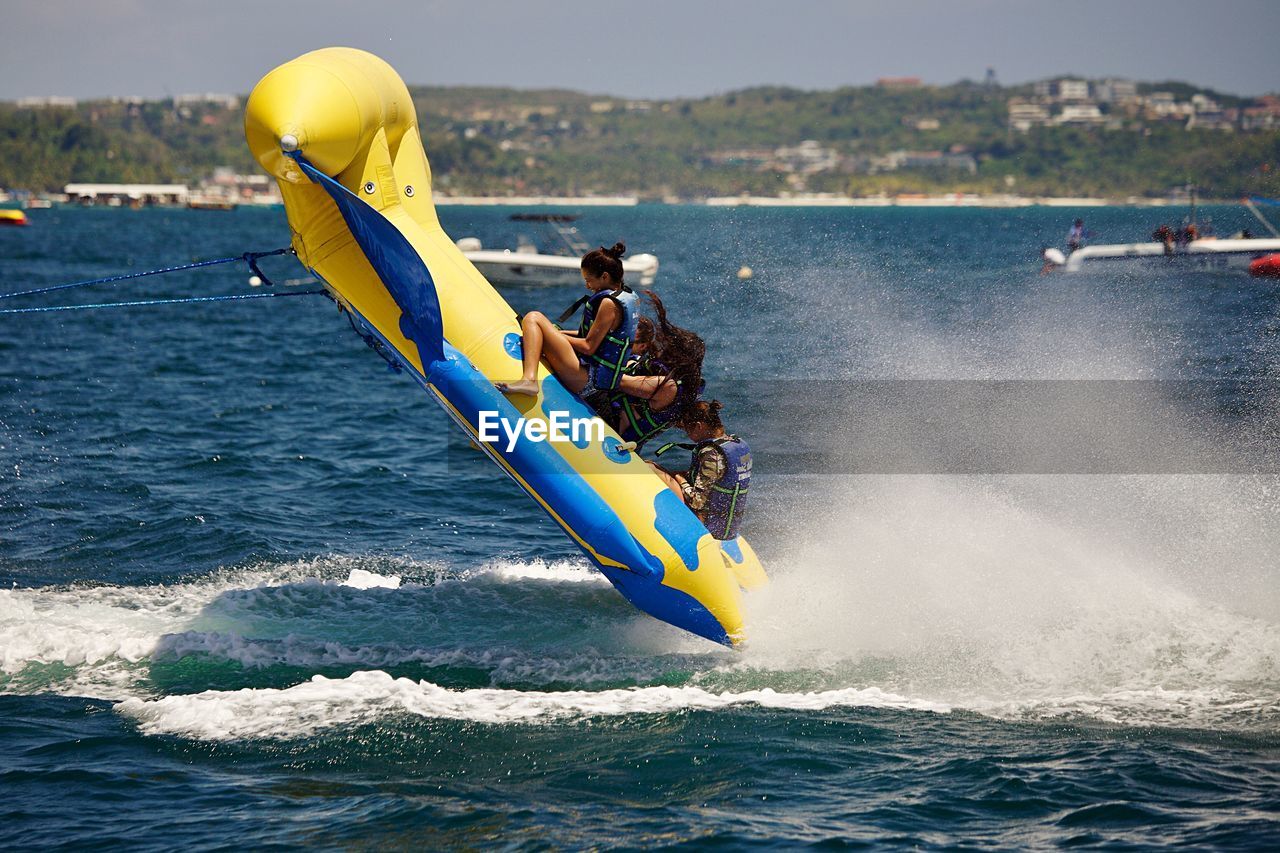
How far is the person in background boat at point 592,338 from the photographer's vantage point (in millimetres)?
8875

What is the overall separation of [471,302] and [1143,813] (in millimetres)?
5405

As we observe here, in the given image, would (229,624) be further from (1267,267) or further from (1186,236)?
(1186,236)

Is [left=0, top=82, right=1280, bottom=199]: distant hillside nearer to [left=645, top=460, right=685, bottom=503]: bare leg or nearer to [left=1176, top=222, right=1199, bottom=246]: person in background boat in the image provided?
[left=1176, top=222, right=1199, bottom=246]: person in background boat

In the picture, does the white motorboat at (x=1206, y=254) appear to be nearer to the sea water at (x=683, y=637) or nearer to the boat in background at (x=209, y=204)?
the sea water at (x=683, y=637)

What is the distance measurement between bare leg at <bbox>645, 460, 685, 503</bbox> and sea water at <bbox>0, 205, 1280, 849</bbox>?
1.07 metres

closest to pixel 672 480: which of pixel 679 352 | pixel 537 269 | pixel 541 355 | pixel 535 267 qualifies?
pixel 679 352

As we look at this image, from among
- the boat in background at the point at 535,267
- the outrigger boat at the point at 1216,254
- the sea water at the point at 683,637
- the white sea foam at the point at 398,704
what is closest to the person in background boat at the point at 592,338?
the sea water at the point at 683,637

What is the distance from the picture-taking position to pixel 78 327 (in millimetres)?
29969

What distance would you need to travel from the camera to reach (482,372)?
352 inches

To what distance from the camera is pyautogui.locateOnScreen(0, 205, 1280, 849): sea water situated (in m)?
7.13

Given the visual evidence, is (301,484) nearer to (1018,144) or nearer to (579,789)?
(579,789)

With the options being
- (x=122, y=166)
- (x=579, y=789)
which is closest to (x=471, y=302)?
(x=579, y=789)

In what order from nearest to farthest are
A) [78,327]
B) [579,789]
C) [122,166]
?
[579,789] < [78,327] < [122,166]

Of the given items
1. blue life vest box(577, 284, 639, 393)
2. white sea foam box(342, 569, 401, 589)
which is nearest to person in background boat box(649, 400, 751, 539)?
blue life vest box(577, 284, 639, 393)
